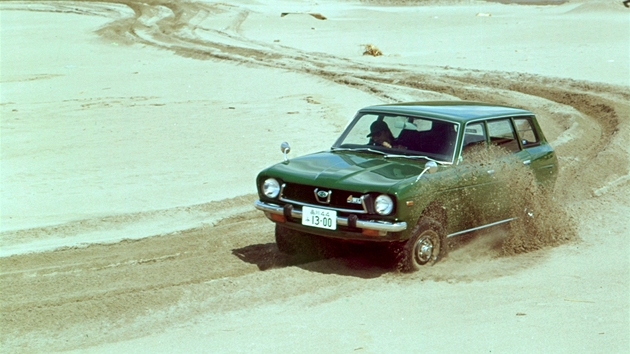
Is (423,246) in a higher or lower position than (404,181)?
lower

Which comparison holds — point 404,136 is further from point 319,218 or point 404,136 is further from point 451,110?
point 319,218

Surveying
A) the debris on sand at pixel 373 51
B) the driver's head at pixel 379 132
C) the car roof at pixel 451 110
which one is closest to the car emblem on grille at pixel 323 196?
the driver's head at pixel 379 132

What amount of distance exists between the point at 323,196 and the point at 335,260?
89cm

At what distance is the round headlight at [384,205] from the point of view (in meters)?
7.47

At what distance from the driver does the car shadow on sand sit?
1.07 metres

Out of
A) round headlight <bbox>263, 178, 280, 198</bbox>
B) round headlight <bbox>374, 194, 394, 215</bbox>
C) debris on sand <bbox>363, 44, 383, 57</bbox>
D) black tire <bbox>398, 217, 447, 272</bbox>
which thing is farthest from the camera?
debris on sand <bbox>363, 44, 383, 57</bbox>

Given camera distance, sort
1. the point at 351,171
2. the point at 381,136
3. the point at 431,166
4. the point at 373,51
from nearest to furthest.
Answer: the point at 431,166 → the point at 351,171 → the point at 381,136 → the point at 373,51

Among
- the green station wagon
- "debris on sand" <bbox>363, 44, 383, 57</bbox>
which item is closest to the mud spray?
the green station wagon

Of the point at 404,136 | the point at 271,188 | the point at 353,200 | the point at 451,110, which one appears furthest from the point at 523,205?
the point at 271,188

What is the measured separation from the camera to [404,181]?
25.0 ft

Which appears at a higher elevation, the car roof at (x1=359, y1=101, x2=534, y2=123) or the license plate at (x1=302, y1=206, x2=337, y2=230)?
the car roof at (x1=359, y1=101, x2=534, y2=123)

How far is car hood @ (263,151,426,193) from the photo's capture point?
7617 mm

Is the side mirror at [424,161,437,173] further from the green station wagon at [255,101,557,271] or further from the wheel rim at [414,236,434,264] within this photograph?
the wheel rim at [414,236,434,264]

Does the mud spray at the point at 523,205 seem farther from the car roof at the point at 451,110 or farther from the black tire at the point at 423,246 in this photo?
the black tire at the point at 423,246
